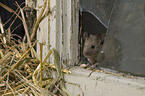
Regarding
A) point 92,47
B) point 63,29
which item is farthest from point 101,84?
point 92,47

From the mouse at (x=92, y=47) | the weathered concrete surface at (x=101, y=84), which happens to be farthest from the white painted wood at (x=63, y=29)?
the mouse at (x=92, y=47)

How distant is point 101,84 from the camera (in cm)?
70

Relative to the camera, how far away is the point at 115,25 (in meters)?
0.81

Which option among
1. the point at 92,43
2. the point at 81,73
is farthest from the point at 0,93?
the point at 92,43

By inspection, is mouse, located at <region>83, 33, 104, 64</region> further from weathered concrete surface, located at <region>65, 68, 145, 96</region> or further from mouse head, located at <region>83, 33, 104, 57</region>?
weathered concrete surface, located at <region>65, 68, 145, 96</region>

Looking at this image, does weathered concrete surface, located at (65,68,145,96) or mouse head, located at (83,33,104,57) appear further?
mouse head, located at (83,33,104,57)

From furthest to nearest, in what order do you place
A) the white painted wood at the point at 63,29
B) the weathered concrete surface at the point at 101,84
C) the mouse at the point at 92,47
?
1. the mouse at the point at 92,47
2. the white painted wood at the point at 63,29
3. the weathered concrete surface at the point at 101,84

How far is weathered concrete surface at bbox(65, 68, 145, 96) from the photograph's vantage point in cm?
63

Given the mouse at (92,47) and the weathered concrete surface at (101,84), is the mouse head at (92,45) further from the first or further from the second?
the weathered concrete surface at (101,84)

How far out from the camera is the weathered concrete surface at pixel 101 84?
63 centimetres

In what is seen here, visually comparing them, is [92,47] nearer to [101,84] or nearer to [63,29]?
[63,29]

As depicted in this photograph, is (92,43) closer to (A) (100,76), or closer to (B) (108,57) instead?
(B) (108,57)

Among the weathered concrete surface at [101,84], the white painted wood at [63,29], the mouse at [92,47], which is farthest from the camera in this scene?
the mouse at [92,47]

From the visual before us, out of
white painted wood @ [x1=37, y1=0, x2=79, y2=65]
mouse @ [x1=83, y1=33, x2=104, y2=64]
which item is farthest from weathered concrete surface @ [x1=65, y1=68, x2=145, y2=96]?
mouse @ [x1=83, y1=33, x2=104, y2=64]
